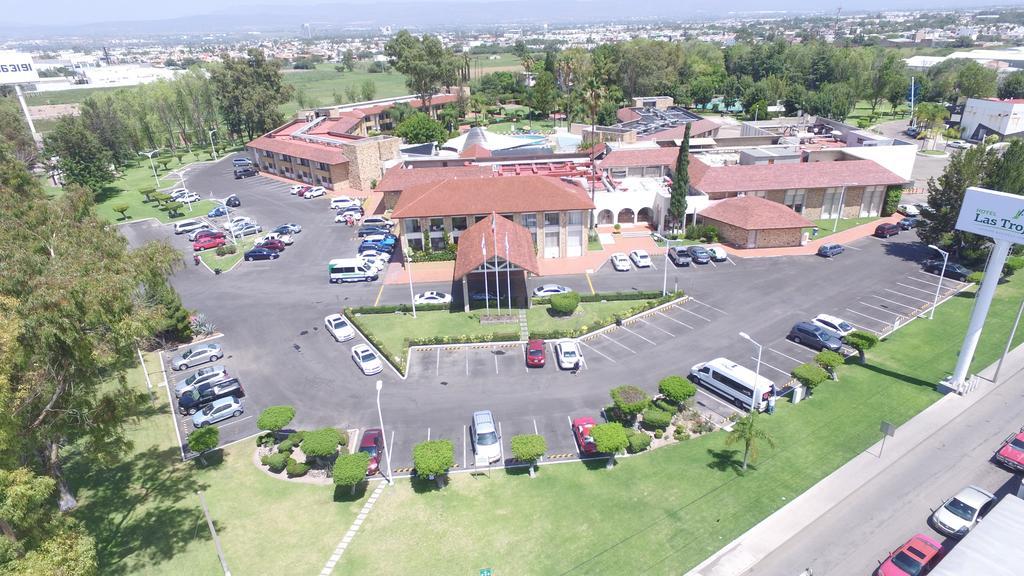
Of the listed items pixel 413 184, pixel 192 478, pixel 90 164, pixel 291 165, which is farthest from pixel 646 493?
pixel 90 164

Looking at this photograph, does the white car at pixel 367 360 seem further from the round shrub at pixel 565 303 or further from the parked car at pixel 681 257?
the parked car at pixel 681 257

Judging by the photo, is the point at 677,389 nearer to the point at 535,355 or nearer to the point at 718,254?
the point at 535,355

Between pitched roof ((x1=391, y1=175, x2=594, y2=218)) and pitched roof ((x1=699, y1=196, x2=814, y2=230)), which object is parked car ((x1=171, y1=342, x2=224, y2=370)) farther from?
pitched roof ((x1=699, y1=196, x2=814, y2=230))

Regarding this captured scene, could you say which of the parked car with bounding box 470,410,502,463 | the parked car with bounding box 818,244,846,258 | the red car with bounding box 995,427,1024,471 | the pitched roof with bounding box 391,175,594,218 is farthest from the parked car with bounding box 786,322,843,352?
the parked car with bounding box 470,410,502,463

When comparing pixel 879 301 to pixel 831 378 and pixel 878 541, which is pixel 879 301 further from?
pixel 878 541

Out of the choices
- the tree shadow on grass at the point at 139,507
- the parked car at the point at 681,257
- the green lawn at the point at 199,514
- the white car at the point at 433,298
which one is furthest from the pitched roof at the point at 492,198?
the tree shadow on grass at the point at 139,507

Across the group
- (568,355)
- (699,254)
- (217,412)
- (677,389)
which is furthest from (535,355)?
(699,254)
